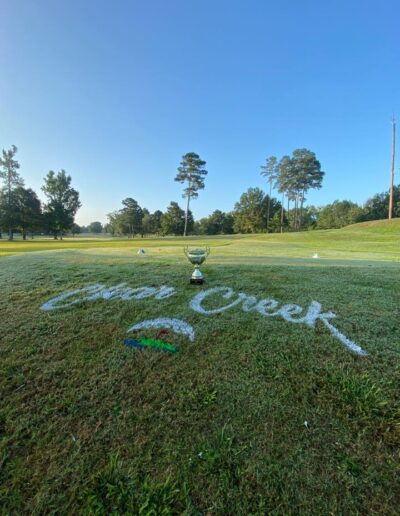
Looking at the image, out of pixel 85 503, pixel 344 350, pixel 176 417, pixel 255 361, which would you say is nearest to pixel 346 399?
pixel 344 350

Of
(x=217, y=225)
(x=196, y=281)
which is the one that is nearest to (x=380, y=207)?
(x=217, y=225)

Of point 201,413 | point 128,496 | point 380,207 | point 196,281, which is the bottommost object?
point 128,496

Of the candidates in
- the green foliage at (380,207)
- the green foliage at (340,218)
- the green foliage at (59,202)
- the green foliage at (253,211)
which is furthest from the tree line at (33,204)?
the green foliage at (380,207)

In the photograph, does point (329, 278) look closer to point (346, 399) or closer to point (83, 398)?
point (346, 399)

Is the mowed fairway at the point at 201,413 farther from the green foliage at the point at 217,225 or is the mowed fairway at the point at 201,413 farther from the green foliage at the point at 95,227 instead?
the green foliage at the point at 95,227

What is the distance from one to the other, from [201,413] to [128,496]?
630 millimetres

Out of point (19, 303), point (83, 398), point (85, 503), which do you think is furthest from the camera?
point (19, 303)

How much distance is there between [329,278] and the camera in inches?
163

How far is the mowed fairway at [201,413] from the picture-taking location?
1311 mm

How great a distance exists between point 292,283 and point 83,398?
3271 millimetres

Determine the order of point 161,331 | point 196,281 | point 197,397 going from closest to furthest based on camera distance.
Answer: point 197,397, point 161,331, point 196,281

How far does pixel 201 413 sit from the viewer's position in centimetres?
175

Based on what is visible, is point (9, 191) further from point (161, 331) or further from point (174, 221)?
point (161, 331)

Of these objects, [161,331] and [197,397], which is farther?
[161,331]
